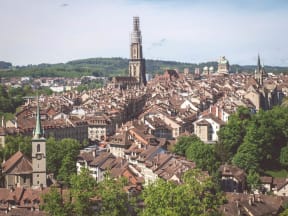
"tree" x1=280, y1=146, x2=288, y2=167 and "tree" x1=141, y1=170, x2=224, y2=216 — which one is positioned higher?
"tree" x1=141, y1=170, x2=224, y2=216

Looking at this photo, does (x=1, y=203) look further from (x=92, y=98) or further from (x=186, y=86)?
(x=186, y=86)

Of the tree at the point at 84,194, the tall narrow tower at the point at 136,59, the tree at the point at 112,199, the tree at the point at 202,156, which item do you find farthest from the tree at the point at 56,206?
the tall narrow tower at the point at 136,59

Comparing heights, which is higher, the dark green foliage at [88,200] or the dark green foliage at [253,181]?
the dark green foliage at [88,200]

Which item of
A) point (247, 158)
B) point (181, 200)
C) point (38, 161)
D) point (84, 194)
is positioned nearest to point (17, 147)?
point (38, 161)

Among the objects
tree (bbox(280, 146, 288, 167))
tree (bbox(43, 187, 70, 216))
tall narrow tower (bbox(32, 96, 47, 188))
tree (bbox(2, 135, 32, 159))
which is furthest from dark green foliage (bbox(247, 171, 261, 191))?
tree (bbox(43, 187, 70, 216))

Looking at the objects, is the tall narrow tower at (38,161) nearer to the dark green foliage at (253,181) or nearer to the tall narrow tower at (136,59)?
the dark green foliage at (253,181)

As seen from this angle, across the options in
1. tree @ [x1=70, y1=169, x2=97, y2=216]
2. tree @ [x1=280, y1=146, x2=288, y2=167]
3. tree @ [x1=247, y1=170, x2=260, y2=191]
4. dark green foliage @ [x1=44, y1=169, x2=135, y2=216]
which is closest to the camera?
dark green foliage @ [x1=44, y1=169, x2=135, y2=216]

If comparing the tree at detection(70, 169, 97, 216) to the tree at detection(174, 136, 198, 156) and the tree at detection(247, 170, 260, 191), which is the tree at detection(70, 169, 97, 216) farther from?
the tree at detection(174, 136, 198, 156)

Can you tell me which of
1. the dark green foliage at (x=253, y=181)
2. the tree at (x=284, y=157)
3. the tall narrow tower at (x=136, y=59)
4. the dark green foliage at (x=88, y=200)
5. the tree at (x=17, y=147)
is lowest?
the dark green foliage at (x=253, y=181)

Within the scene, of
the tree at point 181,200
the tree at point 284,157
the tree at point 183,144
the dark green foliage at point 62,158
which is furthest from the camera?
the tree at point 183,144

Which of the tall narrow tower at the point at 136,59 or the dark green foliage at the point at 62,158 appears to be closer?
the dark green foliage at the point at 62,158

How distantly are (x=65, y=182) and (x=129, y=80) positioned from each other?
9522 centimetres

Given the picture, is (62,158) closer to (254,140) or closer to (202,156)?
(202,156)

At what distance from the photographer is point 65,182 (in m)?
56.8
